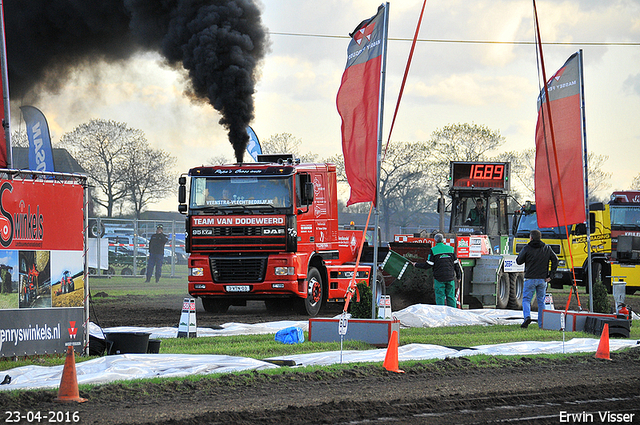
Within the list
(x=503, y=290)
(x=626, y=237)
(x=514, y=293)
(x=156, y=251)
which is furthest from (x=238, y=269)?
(x=626, y=237)

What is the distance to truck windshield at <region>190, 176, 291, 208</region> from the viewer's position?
16562 millimetres

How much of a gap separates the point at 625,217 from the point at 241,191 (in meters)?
17.2

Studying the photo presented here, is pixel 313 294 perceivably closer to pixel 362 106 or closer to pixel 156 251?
pixel 362 106

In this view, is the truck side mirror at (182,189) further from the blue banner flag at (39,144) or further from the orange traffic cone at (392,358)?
the orange traffic cone at (392,358)

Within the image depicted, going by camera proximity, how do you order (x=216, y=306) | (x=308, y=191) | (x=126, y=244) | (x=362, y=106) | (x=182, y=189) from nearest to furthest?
(x=362, y=106), (x=308, y=191), (x=182, y=189), (x=216, y=306), (x=126, y=244)

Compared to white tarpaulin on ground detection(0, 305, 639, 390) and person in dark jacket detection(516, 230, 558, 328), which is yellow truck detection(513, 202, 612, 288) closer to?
person in dark jacket detection(516, 230, 558, 328)

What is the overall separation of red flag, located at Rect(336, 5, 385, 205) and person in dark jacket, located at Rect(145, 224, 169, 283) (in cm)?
1794

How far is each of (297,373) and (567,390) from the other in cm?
300

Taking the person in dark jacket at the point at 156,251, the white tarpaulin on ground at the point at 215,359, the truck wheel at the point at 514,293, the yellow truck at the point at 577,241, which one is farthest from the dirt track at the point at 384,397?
the person in dark jacket at the point at 156,251

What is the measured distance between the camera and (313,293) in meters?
17.7

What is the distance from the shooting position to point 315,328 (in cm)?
1223

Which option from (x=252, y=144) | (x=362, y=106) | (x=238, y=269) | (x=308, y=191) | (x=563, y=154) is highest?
(x=252, y=144)

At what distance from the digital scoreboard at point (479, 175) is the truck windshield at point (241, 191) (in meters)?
8.13

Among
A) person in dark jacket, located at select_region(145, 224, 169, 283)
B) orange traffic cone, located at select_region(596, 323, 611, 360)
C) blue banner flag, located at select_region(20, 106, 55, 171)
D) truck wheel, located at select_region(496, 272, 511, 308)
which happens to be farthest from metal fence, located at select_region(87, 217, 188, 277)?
orange traffic cone, located at select_region(596, 323, 611, 360)
